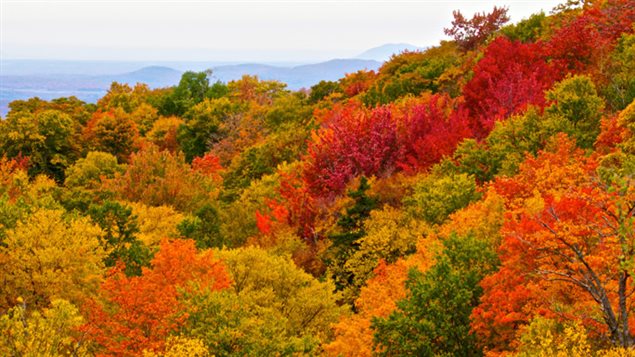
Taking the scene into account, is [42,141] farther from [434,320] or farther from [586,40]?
[434,320]

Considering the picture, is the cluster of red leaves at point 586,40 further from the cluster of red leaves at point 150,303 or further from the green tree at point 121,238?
the cluster of red leaves at point 150,303

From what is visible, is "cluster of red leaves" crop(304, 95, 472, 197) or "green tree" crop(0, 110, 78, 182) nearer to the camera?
"cluster of red leaves" crop(304, 95, 472, 197)

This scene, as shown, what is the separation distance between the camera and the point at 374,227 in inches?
1537

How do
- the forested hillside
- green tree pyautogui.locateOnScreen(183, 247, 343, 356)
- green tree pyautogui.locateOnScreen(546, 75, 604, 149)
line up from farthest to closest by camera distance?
green tree pyautogui.locateOnScreen(546, 75, 604, 149)
green tree pyautogui.locateOnScreen(183, 247, 343, 356)
the forested hillside

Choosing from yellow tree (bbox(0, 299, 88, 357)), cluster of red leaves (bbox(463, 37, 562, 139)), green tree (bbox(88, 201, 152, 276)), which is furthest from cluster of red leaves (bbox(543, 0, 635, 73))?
yellow tree (bbox(0, 299, 88, 357))

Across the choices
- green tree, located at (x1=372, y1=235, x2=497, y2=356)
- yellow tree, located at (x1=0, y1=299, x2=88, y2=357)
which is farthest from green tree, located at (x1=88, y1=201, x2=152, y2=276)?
green tree, located at (x1=372, y1=235, x2=497, y2=356)

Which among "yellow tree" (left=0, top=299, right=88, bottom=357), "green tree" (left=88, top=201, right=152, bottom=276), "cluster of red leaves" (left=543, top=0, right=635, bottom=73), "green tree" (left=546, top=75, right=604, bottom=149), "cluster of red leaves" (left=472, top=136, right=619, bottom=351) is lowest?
"green tree" (left=88, top=201, right=152, bottom=276)

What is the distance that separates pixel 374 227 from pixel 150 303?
663 inches

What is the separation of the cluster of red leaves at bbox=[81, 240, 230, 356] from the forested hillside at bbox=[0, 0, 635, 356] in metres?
0.11

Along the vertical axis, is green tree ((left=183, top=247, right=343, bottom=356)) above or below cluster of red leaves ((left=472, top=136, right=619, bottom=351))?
below

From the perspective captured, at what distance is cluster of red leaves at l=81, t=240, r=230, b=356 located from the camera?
2552 centimetres

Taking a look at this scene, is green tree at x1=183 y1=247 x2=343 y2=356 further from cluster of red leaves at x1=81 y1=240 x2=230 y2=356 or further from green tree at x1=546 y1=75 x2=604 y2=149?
green tree at x1=546 y1=75 x2=604 y2=149

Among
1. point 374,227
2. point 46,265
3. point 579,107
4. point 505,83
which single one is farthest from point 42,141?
point 579,107

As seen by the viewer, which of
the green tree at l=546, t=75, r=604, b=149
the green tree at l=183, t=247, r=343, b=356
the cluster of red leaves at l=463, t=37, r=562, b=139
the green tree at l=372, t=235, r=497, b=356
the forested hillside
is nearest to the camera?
the forested hillside
